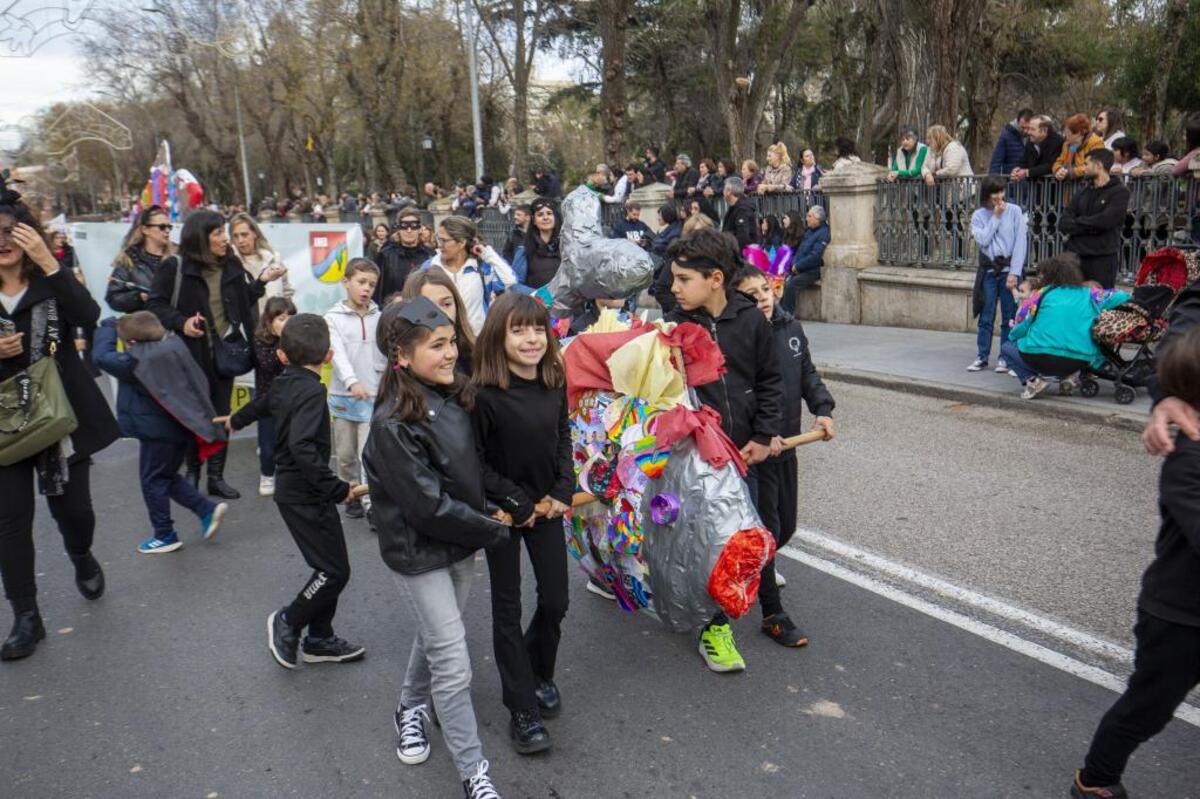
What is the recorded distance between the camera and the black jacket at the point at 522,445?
3.27m

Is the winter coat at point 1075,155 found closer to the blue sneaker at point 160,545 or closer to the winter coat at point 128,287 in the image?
the winter coat at point 128,287

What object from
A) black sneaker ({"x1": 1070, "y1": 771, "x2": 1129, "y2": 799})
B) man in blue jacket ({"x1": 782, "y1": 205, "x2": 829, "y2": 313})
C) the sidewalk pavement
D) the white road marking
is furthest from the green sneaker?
man in blue jacket ({"x1": 782, "y1": 205, "x2": 829, "y2": 313})

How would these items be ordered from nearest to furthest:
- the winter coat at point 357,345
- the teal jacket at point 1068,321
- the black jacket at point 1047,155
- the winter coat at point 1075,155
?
the winter coat at point 357,345 < the teal jacket at point 1068,321 < the winter coat at point 1075,155 < the black jacket at point 1047,155

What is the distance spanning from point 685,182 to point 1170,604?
1466 centimetres

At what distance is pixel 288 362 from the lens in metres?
4.21

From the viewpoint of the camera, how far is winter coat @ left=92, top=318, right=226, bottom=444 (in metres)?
5.66

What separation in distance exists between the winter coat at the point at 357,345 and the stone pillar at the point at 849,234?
8.41 m

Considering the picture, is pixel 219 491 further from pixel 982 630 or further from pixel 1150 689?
pixel 1150 689

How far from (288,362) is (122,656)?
1.54m

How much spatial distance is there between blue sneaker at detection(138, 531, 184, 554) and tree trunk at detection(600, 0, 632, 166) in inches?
543

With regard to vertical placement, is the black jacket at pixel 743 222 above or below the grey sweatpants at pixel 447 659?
above

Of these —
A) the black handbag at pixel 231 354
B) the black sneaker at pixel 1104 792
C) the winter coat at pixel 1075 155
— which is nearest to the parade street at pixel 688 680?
the black sneaker at pixel 1104 792

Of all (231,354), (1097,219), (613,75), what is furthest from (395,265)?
(613,75)

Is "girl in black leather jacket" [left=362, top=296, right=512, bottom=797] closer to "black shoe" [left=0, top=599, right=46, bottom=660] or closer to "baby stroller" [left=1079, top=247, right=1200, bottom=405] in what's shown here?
"black shoe" [left=0, top=599, right=46, bottom=660]
